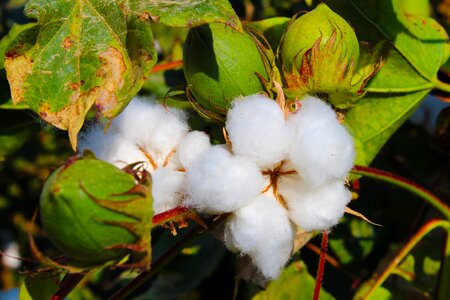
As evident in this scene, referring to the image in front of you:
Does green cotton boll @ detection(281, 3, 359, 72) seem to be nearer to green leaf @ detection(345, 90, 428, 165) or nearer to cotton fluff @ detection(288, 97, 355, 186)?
cotton fluff @ detection(288, 97, 355, 186)

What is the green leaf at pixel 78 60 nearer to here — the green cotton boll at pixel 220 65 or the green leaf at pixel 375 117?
the green cotton boll at pixel 220 65

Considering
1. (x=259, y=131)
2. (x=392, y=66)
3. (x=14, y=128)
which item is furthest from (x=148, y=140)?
(x=392, y=66)

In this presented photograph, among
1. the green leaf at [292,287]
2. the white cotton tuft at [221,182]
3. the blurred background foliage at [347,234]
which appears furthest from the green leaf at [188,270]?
the white cotton tuft at [221,182]

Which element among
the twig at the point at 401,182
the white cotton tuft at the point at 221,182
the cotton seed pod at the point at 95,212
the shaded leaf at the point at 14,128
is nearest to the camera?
the cotton seed pod at the point at 95,212

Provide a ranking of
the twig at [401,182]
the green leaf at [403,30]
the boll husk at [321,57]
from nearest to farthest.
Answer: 1. the boll husk at [321,57]
2. the twig at [401,182]
3. the green leaf at [403,30]

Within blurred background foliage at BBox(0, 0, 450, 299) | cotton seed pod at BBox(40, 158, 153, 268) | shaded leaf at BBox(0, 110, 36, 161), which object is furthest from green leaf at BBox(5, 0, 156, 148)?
shaded leaf at BBox(0, 110, 36, 161)

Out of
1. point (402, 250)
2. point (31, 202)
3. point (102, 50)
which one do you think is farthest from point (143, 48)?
point (31, 202)
